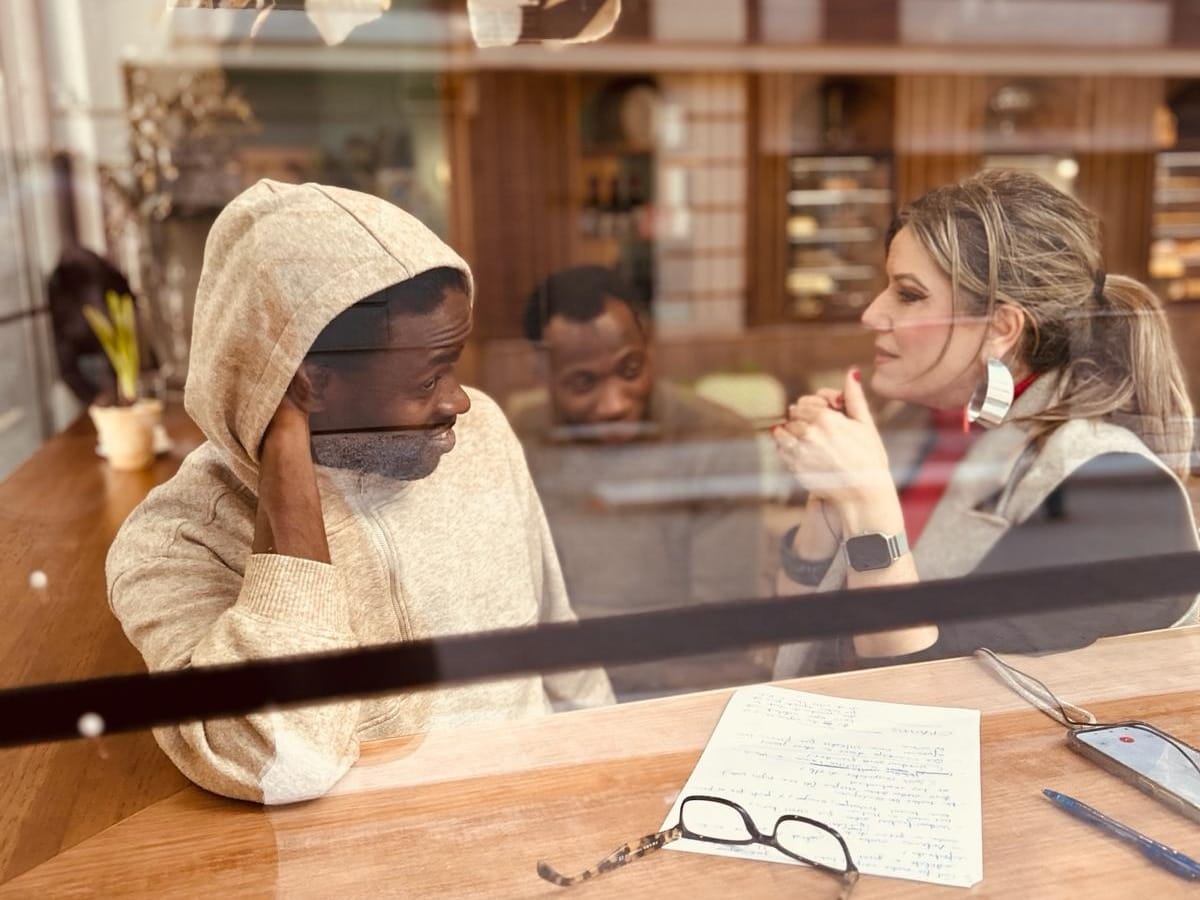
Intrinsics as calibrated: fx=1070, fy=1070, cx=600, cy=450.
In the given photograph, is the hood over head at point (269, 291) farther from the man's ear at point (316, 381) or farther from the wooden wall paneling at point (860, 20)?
the wooden wall paneling at point (860, 20)

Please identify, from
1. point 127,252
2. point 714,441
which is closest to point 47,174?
point 127,252

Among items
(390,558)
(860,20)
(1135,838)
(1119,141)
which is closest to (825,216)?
(860,20)

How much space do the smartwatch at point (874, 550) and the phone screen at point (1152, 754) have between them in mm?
277

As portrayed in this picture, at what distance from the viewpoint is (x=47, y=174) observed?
2.58 metres

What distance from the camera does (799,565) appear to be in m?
1.06

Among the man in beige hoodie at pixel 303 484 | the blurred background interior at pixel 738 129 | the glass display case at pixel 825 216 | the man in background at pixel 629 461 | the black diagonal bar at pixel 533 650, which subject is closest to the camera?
the black diagonal bar at pixel 533 650

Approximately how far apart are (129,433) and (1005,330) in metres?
0.80

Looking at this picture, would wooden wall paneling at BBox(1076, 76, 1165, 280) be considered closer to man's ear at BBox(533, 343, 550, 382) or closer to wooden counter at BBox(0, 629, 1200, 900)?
man's ear at BBox(533, 343, 550, 382)

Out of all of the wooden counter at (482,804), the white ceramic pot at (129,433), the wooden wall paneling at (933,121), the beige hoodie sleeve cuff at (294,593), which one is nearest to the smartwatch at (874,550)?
the wooden counter at (482,804)

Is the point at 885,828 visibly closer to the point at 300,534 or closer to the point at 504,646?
the point at 504,646

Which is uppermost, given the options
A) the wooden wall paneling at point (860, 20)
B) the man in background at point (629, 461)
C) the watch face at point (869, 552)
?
the wooden wall paneling at point (860, 20)

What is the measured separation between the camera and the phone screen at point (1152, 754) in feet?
2.09

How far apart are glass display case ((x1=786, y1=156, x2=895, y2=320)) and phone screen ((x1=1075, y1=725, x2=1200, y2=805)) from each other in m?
3.65

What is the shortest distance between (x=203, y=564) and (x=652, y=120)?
3.69 meters
